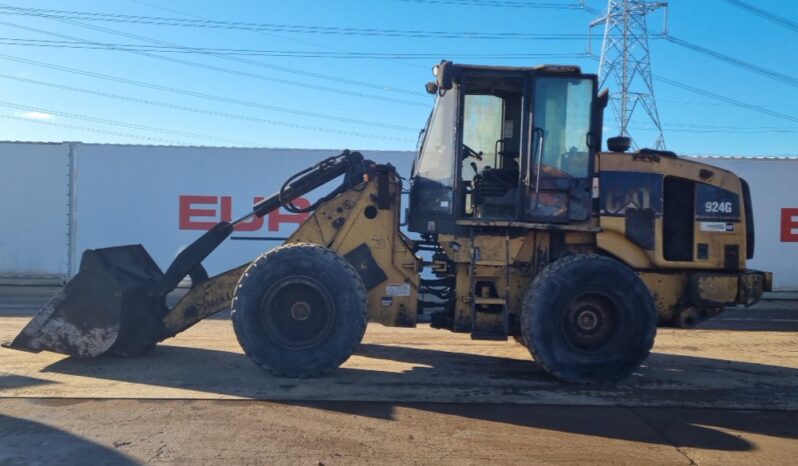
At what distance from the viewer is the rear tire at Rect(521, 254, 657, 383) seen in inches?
230

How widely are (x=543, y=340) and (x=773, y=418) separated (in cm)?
191

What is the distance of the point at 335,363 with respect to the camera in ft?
19.4

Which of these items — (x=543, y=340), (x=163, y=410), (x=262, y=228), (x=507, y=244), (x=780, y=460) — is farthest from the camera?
(x=262, y=228)

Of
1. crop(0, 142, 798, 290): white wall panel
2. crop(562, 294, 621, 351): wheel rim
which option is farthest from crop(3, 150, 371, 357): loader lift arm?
crop(0, 142, 798, 290): white wall panel

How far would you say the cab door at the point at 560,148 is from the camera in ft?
20.1

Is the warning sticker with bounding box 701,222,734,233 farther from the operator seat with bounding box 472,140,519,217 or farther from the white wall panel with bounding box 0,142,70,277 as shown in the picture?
the white wall panel with bounding box 0,142,70,277

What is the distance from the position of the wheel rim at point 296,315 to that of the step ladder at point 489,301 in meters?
1.45

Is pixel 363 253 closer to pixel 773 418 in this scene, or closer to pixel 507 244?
pixel 507 244

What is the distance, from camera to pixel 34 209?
531 inches

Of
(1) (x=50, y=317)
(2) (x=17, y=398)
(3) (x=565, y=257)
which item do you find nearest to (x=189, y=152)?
(1) (x=50, y=317)

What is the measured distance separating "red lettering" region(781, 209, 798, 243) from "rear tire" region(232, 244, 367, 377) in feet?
36.4

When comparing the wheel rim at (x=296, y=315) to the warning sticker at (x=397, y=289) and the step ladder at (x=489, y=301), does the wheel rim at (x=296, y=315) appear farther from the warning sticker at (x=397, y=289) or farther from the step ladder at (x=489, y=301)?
the step ladder at (x=489, y=301)

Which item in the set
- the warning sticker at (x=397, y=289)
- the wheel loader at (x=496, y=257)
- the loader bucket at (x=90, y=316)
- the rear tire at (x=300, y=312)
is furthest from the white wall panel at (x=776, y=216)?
the loader bucket at (x=90, y=316)

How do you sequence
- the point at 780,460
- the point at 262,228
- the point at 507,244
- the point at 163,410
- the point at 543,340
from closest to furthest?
1. the point at 780,460
2. the point at 163,410
3. the point at 543,340
4. the point at 507,244
5. the point at 262,228
